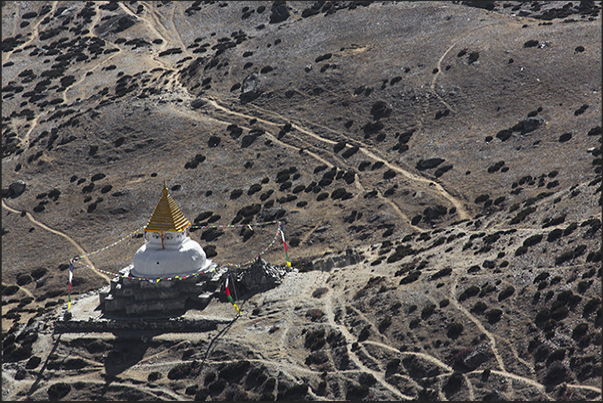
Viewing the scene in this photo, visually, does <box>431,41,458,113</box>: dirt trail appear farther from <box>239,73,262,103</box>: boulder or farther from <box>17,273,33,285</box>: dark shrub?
<box>17,273,33,285</box>: dark shrub

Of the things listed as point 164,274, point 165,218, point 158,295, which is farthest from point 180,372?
point 165,218

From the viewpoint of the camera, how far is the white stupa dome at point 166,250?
151 ft

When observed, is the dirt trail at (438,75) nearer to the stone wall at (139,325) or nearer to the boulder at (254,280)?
the boulder at (254,280)

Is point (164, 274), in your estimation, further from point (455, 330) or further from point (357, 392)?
point (455, 330)

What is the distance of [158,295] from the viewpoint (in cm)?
4622

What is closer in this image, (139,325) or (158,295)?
(139,325)

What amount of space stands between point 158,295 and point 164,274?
150 centimetres

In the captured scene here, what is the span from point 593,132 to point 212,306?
45.5 metres

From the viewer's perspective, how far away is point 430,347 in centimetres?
3909

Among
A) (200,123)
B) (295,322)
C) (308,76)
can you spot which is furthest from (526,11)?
(295,322)

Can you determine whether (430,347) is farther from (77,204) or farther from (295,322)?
(77,204)

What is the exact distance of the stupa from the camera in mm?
46125

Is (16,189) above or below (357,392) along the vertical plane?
below

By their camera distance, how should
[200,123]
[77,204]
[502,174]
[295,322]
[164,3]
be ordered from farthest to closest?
[164,3]
[200,123]
[77,204]
[502,174]
[295,322]
